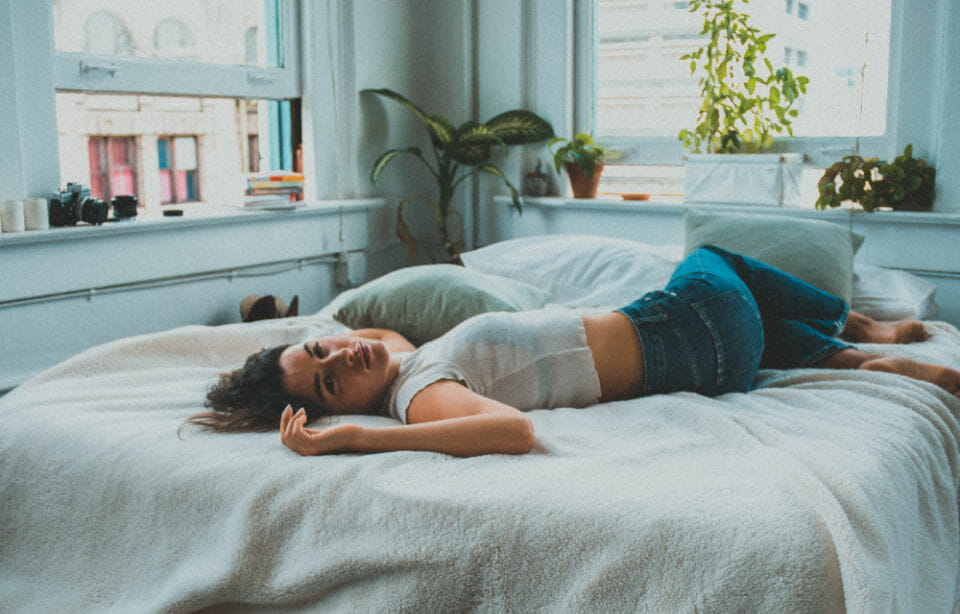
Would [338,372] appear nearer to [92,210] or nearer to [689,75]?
[92,210]

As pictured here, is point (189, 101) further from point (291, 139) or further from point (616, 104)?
point (616, 104)

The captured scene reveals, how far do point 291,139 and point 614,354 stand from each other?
2.12 meters

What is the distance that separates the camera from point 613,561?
1.18m

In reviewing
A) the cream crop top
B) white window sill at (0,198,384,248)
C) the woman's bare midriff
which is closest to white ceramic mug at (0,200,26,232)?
white window sill at (0,198,384,248)

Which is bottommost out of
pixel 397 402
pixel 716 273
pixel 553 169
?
pixel 397 402

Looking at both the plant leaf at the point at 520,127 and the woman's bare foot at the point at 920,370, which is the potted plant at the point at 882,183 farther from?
the plant leaf at the point at 520,127

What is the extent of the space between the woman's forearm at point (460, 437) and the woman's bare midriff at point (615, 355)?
387 mm

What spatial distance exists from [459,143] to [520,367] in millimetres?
2079

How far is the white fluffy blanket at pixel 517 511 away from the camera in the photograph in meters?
1.17

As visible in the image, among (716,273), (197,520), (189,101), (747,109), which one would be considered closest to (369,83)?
(189,101)

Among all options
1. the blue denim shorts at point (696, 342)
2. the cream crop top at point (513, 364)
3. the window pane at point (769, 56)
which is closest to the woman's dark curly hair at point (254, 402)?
the cream crop top at point (513, 364)

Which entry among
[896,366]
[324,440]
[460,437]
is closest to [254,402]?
[324,440]

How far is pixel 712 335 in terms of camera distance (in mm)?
1872

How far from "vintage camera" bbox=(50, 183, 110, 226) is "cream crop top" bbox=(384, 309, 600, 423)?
1.31 meters
